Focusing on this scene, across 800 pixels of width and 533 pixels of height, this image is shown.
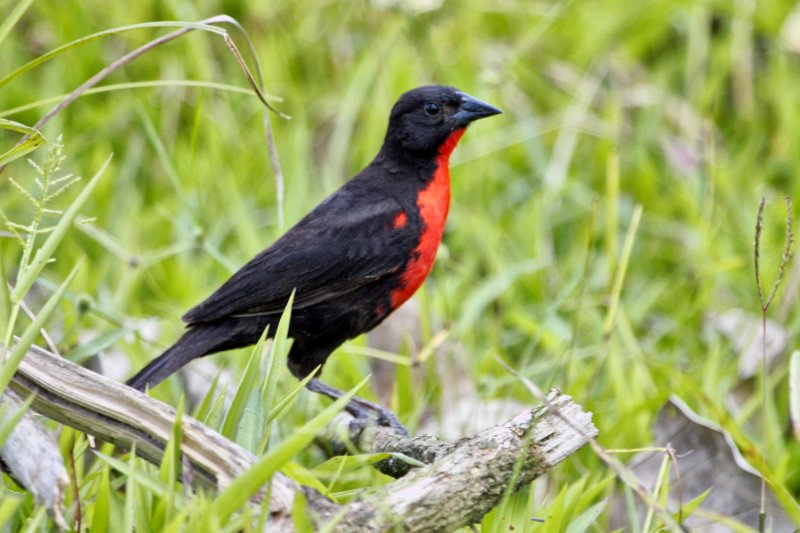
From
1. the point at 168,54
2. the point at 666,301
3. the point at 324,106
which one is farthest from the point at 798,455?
the point at 168,54

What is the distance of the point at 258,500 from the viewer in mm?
2219

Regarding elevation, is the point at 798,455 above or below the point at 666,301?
below

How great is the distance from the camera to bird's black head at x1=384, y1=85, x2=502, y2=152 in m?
3.80

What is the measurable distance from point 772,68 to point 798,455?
9.32ft

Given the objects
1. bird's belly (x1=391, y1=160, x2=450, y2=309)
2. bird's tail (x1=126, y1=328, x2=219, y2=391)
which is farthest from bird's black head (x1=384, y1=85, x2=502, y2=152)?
bird's tail (x1=126, y1=328, x2=219, y2=391)

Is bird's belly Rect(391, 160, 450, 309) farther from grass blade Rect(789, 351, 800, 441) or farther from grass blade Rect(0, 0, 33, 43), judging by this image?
grass blade Rect(0, 0, 33, 43)

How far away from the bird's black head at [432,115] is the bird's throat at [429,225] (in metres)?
0.04

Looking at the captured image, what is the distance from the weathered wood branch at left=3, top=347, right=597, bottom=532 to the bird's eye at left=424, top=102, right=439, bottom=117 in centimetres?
157

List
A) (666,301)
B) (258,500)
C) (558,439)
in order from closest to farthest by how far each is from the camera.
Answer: (258,500) → (558,439) → (666,301)

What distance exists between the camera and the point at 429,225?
3.59 metres

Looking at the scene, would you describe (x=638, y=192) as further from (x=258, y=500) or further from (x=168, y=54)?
(x=258, y=500)

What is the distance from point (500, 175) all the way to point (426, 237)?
1.90 m

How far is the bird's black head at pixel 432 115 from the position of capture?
380 centimetres

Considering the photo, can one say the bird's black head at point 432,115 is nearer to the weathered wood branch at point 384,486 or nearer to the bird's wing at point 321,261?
the bird's wing at point 321,261
